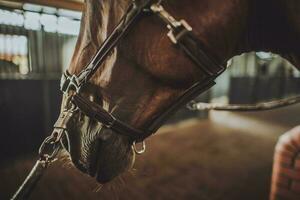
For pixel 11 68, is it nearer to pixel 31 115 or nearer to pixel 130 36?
pixel 31 115

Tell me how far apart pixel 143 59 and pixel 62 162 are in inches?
78.5

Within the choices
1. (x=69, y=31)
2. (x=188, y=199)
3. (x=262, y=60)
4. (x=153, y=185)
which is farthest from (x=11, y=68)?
(x=262, y=60)

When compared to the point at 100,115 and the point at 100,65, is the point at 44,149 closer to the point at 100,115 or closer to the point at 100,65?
the point at 100,115

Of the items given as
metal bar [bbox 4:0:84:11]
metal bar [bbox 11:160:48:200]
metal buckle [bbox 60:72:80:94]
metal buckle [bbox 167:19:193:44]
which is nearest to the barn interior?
metal bar [bbox 4:0:84:11]

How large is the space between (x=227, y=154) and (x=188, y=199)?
1577mm

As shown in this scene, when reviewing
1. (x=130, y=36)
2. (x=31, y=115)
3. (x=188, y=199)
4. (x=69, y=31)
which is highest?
(x=69, y=31)

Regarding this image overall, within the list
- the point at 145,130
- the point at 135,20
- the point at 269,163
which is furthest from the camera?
the point at 269,163

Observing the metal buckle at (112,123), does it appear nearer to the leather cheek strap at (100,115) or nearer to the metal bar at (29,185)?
the leather cheek strap at (100,115)

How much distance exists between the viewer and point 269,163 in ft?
11.9

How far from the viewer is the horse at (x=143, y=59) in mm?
790

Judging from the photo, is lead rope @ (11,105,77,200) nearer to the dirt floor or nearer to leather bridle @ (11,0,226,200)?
leather bridle @ (11,0,226,200)

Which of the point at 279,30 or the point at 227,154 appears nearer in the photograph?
the point at 279,30

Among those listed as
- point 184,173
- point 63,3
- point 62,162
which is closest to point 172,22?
point 63,3

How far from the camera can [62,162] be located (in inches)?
97.1
